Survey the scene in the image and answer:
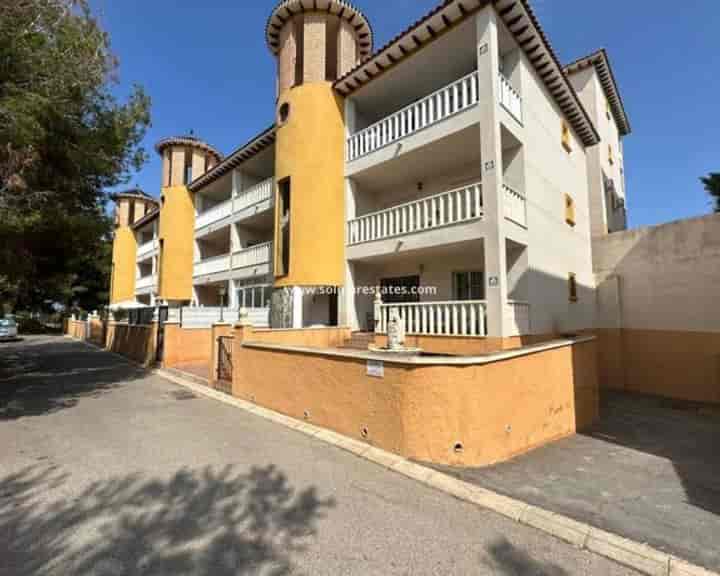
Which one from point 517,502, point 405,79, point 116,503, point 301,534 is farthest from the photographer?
point 405,79

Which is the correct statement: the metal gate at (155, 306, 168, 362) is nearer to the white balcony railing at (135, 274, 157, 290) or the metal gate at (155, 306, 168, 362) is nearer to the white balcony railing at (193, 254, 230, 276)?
the white balcony railing at (193, 254, 230, 276)

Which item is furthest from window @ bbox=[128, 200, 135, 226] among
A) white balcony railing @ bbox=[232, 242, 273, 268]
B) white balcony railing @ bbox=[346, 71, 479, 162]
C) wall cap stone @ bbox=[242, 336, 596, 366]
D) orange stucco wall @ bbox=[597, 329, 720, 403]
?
orange stucco wall @ bbox=[597, 329, 720, 403]

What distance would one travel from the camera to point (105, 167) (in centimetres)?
831

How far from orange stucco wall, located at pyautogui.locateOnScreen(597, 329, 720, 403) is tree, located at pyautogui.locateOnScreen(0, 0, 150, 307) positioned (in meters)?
16.7

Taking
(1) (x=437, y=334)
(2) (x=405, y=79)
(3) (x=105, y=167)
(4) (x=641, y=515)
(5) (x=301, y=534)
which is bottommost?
(4) (x=641, y=515)

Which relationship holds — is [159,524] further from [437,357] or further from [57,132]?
[57,132]

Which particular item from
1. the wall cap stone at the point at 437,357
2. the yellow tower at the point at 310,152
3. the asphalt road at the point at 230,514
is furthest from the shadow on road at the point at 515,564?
the yellow tower at the point at 310,152

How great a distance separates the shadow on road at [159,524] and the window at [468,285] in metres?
8.33

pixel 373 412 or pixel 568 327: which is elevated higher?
pixel 568 327

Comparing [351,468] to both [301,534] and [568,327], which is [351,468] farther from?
[568,327]

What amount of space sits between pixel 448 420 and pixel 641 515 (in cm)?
232

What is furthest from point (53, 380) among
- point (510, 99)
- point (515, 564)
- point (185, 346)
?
point (510, 99)

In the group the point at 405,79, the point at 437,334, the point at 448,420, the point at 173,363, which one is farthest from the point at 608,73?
the point at 173,363

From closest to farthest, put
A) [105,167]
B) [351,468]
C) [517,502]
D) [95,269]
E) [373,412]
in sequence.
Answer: [517,502] < [351,468] < [373,412] < [105,167] < [95,269]
